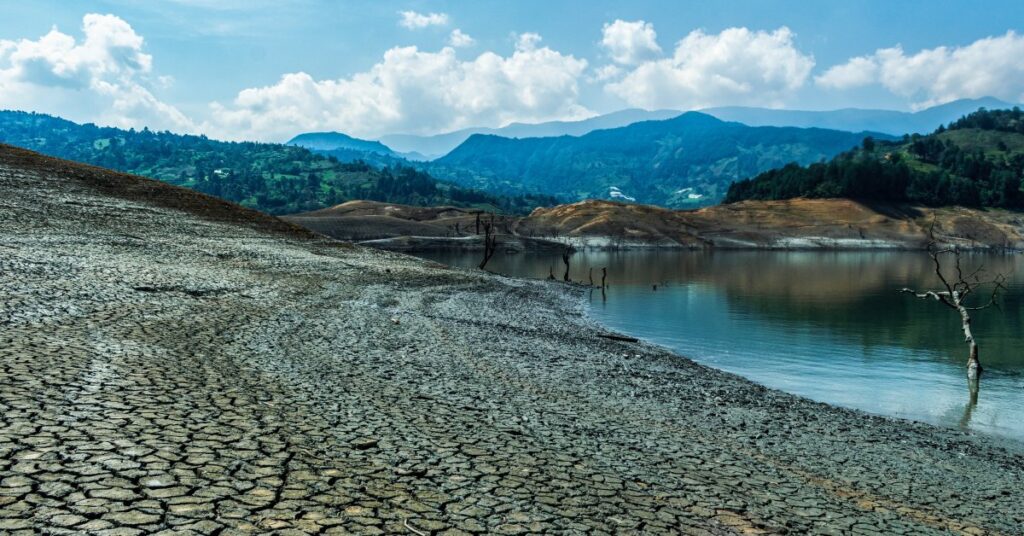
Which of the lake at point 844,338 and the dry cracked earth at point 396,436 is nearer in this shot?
the dry cracked earth at point 396,436

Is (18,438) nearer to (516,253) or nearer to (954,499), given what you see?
(954,499)

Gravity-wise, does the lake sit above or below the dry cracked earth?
below

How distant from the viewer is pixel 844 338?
5047cm

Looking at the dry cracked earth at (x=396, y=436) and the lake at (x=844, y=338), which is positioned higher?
the dry cracked earth at (x=396, y=436)

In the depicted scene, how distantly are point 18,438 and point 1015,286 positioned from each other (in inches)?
4685

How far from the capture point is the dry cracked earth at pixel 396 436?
10000 millimetres

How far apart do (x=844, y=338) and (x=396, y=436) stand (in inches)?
1784

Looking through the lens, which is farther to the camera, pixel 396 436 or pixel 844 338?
pixel 844 338

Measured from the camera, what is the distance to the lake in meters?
32.0

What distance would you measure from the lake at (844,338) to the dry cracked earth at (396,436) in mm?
5702

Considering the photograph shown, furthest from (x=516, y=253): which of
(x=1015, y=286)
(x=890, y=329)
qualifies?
(x=890, y=329)

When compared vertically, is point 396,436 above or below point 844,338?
above

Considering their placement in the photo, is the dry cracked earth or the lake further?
the lake

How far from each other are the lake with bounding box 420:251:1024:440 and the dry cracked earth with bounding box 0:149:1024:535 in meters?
5.70
